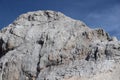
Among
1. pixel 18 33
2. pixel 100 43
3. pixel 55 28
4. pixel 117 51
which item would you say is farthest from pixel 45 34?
pixel 117 51

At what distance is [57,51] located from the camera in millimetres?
30547

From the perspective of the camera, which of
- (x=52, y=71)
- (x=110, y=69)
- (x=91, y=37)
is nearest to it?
(x=110, y=69)

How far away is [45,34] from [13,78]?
17.4 ft

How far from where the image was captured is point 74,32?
32000 millimetres

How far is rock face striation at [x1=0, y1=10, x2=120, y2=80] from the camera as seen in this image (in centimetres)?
2781

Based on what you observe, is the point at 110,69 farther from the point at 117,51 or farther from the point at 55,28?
the point at 55,28

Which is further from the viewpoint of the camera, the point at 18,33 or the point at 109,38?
the point at 18,33

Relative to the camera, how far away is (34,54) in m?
31.8

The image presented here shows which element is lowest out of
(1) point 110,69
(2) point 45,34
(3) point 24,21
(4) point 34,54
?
(1) point 110,69

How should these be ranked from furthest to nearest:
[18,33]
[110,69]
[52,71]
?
1. [18,33]
2. [52,71]
3. [110,69]

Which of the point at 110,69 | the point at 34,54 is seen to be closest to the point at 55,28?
the point at 34,54

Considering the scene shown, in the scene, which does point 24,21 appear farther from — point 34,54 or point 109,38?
point 109,38

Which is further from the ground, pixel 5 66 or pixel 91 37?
pixel 91 37

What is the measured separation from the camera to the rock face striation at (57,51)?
91.2ft
